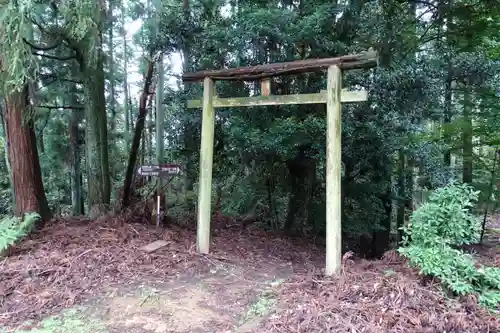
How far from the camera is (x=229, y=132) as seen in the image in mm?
7086

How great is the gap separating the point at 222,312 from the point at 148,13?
7124 mm

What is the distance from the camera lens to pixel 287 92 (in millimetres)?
7211

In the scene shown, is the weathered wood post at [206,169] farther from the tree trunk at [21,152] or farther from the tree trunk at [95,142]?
the tree trunk at [21,152]

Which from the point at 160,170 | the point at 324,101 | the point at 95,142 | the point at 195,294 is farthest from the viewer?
the point at 95,142

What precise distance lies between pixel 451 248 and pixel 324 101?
2139 millimetres

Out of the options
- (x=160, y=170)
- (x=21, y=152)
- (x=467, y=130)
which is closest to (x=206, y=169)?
(x=160, y=170)

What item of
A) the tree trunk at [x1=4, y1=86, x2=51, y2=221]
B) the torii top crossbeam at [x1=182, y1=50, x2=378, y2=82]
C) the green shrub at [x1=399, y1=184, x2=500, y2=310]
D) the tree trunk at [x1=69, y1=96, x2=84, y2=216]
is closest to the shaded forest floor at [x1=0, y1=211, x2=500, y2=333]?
the green shrub at [x1=399, y1=184, x2=500, y2=310]

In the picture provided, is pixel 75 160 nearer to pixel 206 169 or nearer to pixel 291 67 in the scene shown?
pixel 206 169

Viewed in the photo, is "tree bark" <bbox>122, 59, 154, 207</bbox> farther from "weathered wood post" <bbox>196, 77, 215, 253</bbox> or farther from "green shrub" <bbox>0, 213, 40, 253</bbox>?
"green shrub" <bbox>0, 213, 40, 253</bbox>

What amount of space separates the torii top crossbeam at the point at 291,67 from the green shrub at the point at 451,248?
1.70 meters

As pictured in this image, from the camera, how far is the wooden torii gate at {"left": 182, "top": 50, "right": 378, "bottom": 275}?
A: 4383mm

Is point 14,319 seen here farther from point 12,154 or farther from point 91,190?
point 91,190

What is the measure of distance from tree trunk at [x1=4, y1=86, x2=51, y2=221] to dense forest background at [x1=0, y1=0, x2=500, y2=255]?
17 millimetres

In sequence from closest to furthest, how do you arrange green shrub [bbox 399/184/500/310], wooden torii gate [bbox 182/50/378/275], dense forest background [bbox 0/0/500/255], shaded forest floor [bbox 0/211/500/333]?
shaded forest floor [bbox 0/211/500/333]
green shrub [bbox 399/184/500/310]
wooden torii gate [bbox 182/50/378/275]
dense forest background [bbox 0/0/500/255]
